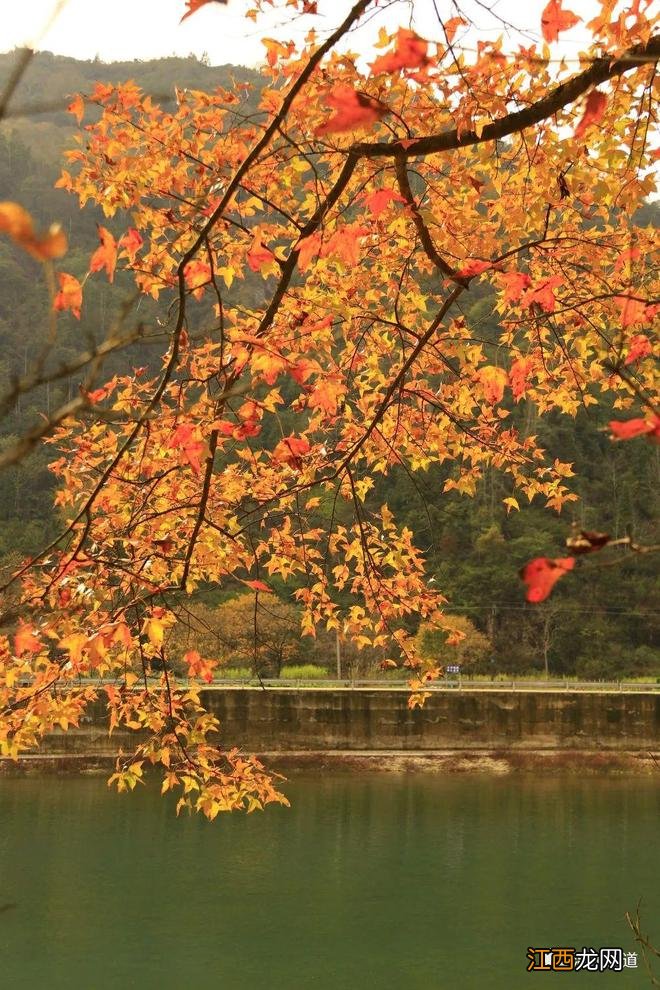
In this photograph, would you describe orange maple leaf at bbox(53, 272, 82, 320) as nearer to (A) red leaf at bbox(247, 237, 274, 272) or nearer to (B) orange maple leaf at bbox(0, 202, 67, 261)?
(B) orange maple leaf at bbox(0, 202, 67, 261)

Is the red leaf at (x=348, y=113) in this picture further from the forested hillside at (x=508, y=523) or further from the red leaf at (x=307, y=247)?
the forested hillside at (x=508, y=523)

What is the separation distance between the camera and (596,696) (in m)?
18.2

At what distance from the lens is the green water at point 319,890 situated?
7824 millimetres

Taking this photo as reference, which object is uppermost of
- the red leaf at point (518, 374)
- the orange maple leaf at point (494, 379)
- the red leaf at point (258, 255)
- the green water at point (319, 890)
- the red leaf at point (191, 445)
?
the red leaf at point (258, 255)

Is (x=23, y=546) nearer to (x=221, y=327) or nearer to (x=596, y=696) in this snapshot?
(x=596, y=696)

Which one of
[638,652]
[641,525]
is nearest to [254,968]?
[638,652]

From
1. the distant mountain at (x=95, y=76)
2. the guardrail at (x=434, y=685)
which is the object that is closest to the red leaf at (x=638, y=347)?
the guardrail at (x=434, y=685)

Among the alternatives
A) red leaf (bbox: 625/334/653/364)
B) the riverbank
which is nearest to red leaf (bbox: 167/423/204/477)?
red leaf (bbox: 625/334/653/364)

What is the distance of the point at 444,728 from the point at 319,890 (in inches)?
333

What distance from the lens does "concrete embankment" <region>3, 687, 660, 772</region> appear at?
57.6 feet

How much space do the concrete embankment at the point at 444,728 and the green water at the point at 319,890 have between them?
9.34 feet

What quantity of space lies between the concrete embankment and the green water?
2.85 m

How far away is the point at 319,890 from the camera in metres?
9.73

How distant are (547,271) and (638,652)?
23.2 meters
